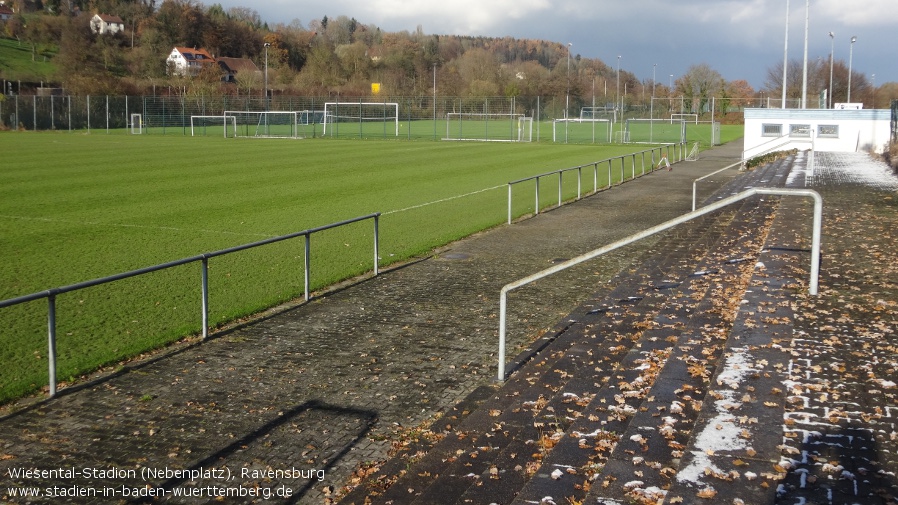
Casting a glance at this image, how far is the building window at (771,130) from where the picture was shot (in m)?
38.0

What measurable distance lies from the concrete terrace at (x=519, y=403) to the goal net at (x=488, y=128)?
45880mm

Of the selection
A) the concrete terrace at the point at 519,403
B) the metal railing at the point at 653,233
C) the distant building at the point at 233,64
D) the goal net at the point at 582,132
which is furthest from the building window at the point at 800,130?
the distant building at the point at 233,64

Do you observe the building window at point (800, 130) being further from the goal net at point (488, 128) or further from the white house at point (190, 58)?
the white house at point (190, 58)

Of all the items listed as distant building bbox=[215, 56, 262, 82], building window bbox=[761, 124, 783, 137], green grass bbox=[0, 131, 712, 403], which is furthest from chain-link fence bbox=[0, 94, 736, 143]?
distant building bbox=[215, 56, 262, 82]

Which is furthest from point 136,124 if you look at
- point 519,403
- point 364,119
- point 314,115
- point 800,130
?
point 519,403

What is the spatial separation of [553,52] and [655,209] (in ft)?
578

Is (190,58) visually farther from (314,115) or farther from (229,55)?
(314,115)

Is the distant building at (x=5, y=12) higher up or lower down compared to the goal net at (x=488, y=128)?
higher up

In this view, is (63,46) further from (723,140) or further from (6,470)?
(6,470)

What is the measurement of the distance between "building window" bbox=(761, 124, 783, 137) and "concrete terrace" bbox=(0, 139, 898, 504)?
89.2 ft

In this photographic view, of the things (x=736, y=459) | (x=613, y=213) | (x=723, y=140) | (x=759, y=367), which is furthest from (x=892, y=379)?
(x=723, y=140)

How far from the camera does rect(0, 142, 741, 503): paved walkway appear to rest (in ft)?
20.1

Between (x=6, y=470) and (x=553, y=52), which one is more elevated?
(x=553, y=52)

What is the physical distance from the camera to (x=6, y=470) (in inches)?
243
